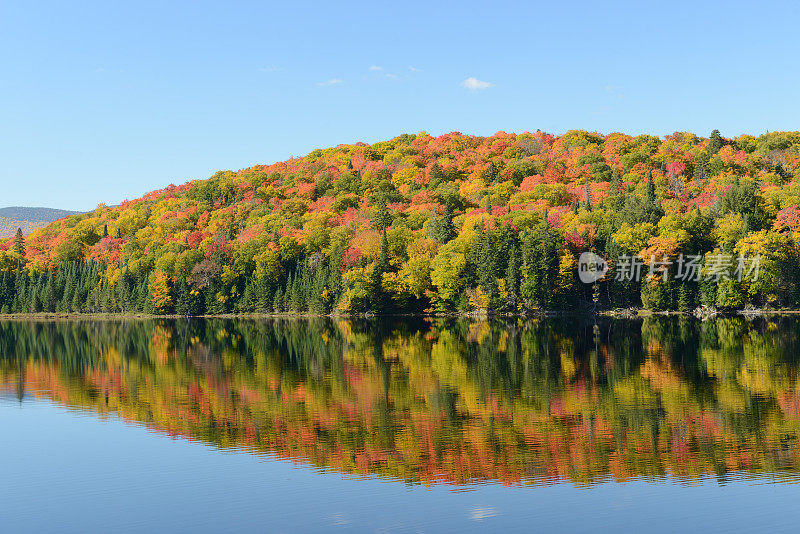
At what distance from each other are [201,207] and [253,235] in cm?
3429

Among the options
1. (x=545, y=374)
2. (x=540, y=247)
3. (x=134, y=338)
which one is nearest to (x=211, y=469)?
(x=545, y=374)

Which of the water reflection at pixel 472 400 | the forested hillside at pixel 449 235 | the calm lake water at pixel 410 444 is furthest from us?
the forested hillside at pixel 449 235

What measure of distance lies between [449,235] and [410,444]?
101286 millimetres

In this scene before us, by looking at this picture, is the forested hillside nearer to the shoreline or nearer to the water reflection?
the shoreline

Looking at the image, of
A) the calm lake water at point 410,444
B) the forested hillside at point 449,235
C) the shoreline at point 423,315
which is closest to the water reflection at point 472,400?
the calm lake water at point 410,444

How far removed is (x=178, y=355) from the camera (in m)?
56.2

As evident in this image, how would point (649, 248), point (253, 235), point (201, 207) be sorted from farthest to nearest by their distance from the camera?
point (201, 207) < point (253, 235) < point (649, 248)

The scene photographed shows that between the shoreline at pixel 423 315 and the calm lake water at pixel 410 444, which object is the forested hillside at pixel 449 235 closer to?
the shoreline at pixel 423 315

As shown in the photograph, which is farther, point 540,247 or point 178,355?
point 540,247

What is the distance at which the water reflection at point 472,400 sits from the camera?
22.3 m

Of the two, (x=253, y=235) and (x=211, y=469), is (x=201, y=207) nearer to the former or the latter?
(x=253, y=235)

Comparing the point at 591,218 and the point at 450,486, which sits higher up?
the point at 591,218

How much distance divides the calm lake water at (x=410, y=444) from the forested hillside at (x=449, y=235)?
59654mm

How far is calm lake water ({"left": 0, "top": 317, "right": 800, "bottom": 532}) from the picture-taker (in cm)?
1811
